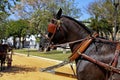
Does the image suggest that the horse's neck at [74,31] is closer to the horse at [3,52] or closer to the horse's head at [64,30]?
the horse's head at [64,30]

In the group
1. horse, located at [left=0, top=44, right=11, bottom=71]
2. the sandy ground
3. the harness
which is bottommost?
the sandy ground

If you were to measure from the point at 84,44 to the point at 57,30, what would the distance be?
0.57 metres

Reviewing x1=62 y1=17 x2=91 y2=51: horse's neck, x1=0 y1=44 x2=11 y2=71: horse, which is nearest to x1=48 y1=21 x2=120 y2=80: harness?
x1=62 y1=17 x2=91 y2=51: horse's neck

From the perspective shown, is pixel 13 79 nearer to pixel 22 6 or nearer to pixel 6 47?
pixel 6 47

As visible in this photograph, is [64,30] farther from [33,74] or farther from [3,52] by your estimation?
[3,52]

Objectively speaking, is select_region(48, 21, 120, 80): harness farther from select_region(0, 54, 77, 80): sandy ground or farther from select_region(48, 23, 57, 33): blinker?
select_region(0, 54, 77, 80): sandy ground

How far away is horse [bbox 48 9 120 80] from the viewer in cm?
554

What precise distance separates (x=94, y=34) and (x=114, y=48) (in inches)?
18.9

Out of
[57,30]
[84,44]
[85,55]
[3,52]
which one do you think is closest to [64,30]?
[57,30]

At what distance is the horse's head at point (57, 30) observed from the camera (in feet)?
19.5

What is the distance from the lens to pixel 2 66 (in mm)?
21859

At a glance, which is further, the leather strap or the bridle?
the bridle

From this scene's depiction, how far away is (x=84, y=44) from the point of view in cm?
583

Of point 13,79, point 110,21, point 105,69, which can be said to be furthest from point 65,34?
point 110,21
